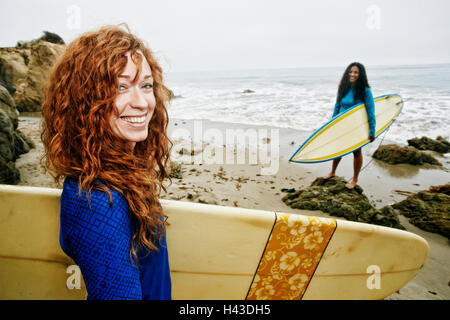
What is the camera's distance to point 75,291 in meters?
1.63

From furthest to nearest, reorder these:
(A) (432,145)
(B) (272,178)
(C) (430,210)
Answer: (A) (432,145)
(B) (272,178)
(C) (430,210)

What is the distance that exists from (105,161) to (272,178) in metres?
3.69

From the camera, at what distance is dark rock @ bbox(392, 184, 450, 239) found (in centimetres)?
282

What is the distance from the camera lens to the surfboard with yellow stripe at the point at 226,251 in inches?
60.5

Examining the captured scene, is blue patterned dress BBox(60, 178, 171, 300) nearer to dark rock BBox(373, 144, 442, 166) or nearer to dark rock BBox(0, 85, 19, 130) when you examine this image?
dark rock BBox(0, 85, 19, 130)

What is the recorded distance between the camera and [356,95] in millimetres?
3617

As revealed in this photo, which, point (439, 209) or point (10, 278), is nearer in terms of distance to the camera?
point (10, 278)

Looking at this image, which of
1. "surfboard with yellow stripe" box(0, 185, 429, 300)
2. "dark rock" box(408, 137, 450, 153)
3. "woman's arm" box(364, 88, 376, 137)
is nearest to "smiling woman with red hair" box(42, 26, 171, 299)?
"surfboard with yellow stripe" box(0, 185, 429, 300)

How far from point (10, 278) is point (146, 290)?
136cm

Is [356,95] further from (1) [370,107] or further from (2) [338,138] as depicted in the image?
(2) [338,138]

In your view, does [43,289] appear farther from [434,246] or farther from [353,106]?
[353,106]

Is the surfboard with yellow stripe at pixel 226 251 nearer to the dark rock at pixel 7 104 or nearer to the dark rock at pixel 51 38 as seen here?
the dark rock at pixel 7 104

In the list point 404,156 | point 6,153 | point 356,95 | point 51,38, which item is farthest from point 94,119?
point 51,38
